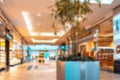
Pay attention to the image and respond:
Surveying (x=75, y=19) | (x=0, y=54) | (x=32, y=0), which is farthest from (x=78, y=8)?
(x=0, y=54)

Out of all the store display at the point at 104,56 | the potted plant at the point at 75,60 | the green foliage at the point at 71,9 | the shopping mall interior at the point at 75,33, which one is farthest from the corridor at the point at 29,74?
the green foliage at the point at 71,9

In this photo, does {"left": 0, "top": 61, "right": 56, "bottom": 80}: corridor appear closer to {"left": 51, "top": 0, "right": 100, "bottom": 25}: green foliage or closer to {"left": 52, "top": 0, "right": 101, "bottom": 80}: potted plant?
{"left": 52, "top": 0, "right": 101, "bottom": 80}: potted plant

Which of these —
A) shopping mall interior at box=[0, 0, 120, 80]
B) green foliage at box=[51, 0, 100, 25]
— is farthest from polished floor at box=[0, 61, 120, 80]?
green foliage at box=[51, 0, 100, 25]

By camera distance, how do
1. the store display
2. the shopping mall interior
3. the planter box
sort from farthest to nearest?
the store display
the shopping mall interior
the planter box

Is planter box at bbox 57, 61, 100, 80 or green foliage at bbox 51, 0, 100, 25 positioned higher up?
green foliage at bbox 51, 0, 100, 25

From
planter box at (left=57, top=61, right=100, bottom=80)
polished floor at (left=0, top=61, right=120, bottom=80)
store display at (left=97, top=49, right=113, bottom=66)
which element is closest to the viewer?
planter box at (left=57, top=61, right=100, bottom=80)

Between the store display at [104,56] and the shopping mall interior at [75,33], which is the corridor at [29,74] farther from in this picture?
A: the store display at [104,56]

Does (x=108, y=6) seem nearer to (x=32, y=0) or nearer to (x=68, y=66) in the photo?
(x=32, y=0)

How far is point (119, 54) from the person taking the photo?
38.7 feet

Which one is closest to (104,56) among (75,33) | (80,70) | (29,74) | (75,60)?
(29,74)

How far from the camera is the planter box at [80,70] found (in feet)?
14.5

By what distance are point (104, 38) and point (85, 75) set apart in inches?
561

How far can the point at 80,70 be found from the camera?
444 centimetres

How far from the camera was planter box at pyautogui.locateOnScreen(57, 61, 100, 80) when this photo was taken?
4426 mm
